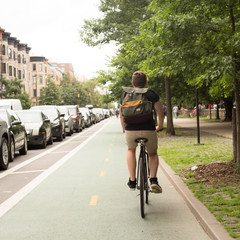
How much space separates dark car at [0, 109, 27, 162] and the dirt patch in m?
5.36

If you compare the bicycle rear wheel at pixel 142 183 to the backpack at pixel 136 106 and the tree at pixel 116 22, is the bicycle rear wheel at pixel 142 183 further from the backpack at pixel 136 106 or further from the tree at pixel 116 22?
the tree at pixel 116 22

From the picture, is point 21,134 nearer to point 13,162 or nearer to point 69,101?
point 13,162

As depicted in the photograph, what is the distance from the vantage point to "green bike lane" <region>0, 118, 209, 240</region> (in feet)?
16.2

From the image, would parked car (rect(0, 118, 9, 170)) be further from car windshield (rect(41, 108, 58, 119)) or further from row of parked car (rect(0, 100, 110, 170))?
car windshield (rect(41, 108, 58, 119))

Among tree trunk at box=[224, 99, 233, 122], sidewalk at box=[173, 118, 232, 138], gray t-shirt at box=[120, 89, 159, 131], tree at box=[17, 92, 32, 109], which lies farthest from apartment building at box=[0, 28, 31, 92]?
gray t-shirt at box=[120, 89, 159, 131]

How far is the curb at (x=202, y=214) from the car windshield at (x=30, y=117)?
32.8ft

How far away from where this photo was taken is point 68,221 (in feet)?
18.2

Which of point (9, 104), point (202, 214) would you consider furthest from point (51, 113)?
point (202, 214)

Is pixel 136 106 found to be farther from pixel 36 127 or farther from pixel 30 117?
pixel 30 117

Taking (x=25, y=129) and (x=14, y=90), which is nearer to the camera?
(x=25, y=129)

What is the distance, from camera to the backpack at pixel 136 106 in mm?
5676

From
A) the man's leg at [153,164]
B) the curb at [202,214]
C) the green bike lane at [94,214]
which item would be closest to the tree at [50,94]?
the green bike lane at [94,214]

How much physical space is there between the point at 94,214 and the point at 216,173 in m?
3.40

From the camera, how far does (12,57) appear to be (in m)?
68.4
